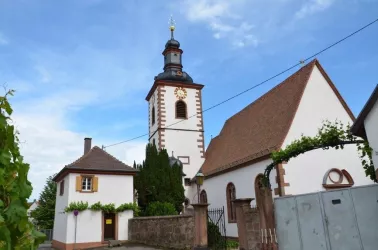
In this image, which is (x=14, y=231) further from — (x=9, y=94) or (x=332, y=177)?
(x=332, y=177)

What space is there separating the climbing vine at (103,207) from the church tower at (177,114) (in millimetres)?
5752

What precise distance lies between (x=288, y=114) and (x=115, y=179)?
11463 millimetres

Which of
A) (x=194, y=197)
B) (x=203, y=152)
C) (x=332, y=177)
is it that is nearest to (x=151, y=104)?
(x=203, y=152)

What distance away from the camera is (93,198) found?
69.8 feet

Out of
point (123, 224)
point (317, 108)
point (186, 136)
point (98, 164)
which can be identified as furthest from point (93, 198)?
point (317, 108)

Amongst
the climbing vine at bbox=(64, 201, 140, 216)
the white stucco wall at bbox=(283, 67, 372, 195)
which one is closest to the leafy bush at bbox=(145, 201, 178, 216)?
the climbing vine at bbox=(64, 201, 140, 216)

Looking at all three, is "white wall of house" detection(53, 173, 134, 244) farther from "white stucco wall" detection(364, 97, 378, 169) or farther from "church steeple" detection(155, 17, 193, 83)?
"white stucco wall" detection(364, 97, 378, 169)

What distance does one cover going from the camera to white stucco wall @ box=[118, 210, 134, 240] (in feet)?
69.9

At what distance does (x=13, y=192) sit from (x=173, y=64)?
30133 millimetres

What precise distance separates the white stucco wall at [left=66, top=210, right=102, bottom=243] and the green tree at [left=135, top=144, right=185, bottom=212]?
12.2 ft

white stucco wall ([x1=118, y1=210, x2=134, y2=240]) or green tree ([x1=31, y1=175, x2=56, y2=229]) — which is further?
green tree ([x1=31, y1=175, x2=56, y2=229])

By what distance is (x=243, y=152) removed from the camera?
66.4 feet

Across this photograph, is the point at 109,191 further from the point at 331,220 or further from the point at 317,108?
the point at 331,220

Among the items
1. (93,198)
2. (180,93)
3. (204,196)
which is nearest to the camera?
(93,198)
